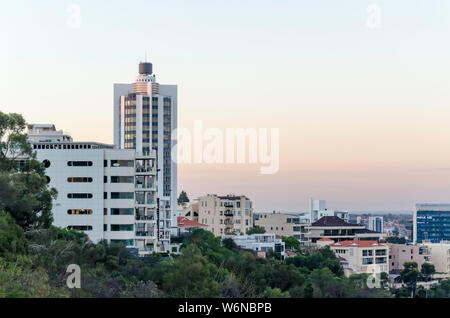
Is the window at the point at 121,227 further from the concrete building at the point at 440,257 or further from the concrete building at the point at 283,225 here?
the concrete building at the point at 440,257

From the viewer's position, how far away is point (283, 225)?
6431 cm

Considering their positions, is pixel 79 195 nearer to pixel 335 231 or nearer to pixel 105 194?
pixel 105 194

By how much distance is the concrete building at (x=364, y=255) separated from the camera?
5491 cm

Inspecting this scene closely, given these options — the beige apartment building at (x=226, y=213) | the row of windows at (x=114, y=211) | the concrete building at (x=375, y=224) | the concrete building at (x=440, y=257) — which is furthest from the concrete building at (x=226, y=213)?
the concrete building at (x=375, y=224)

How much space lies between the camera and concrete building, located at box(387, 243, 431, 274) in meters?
66.1

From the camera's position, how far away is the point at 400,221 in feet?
468

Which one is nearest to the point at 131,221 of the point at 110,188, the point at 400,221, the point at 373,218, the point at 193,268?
the point at 110,188

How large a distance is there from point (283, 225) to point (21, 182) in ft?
147

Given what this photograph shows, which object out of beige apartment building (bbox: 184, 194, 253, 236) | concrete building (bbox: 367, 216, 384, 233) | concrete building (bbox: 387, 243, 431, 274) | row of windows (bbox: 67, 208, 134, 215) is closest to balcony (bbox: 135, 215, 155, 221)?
row of windows (bbox: 67, 208, 134, 215)

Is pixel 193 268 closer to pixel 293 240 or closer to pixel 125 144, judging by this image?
pixel 293 240

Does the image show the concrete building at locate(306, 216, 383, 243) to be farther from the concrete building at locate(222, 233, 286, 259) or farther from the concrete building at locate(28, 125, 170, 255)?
the concrete building at locate(28, 125, 170, 255)
